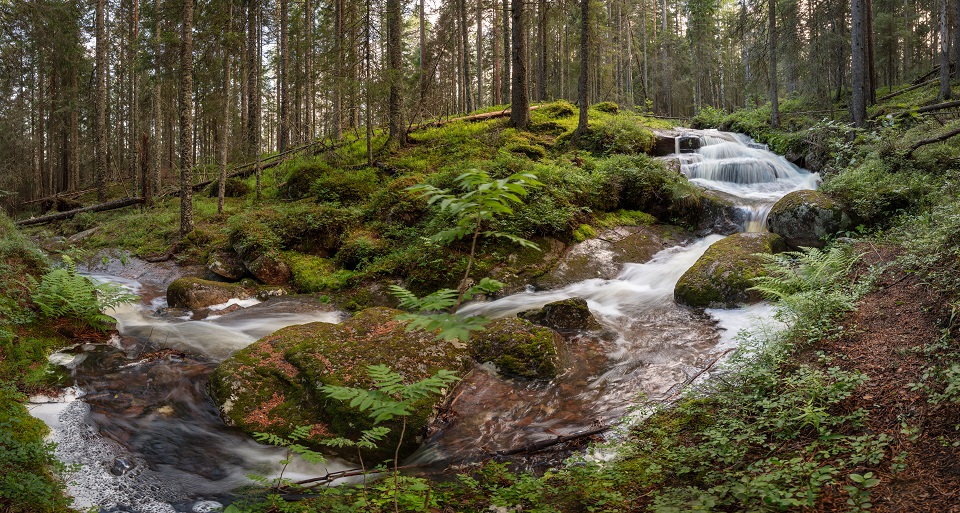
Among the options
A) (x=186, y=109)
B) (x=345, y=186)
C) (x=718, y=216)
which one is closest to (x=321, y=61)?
(x=186, y=109)

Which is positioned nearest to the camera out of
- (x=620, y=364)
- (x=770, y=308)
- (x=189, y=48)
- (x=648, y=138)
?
(x=620, y=364)

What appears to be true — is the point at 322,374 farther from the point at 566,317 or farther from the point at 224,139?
the point at 224,139

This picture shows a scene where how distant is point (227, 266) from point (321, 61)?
375 inches

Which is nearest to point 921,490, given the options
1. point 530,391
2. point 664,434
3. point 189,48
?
point 664,434

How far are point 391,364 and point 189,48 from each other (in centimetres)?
1163

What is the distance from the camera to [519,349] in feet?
21.0

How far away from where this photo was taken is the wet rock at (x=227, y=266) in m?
10.9

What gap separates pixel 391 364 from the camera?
5574 millimetres

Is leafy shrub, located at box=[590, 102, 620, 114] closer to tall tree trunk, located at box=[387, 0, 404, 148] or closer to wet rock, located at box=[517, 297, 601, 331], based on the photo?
tall tree trunk, located at box=[387, 0, 404, 148]

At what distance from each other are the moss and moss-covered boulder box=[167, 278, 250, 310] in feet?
23.9

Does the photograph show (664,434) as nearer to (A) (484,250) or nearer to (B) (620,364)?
(B) (620,364)

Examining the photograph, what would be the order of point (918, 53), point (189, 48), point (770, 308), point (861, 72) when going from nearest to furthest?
point (770, 308) < point (189, 48) < point (861, 72) < point (918, 53)

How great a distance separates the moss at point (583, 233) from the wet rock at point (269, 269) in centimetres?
651

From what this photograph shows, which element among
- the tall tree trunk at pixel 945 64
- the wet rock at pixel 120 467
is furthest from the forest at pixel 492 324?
the tall tree trunk at pixel 945 64
